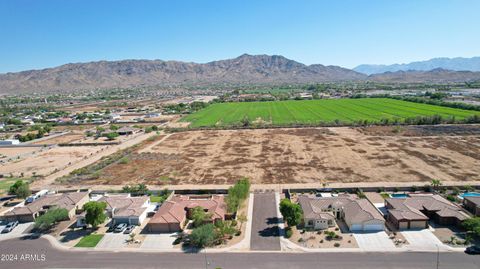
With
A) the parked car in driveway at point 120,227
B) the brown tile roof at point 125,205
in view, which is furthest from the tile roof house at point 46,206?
the parked car in driveway at point 120,227

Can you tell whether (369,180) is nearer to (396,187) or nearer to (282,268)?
(396,187)

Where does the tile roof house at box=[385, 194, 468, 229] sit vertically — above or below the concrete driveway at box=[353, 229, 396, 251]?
above

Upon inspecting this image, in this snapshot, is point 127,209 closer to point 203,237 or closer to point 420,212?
point 203,237

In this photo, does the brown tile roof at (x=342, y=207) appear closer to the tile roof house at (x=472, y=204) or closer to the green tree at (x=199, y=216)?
the green tree at (x=199, y=216)

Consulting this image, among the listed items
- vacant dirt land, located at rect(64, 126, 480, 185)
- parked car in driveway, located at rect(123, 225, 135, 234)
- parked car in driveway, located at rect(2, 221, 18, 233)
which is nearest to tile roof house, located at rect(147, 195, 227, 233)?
parked car in driveway, located at rect(123, 225, 135, 234)

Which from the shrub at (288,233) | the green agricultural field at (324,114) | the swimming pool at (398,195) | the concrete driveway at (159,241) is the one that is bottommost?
the concrete driveway at (159,241)

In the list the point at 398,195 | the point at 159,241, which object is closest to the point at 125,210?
the point at 159,241

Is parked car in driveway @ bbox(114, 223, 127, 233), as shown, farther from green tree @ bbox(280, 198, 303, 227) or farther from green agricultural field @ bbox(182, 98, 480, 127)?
green agricultural field @ bbox(182, 98, 480, 127)
